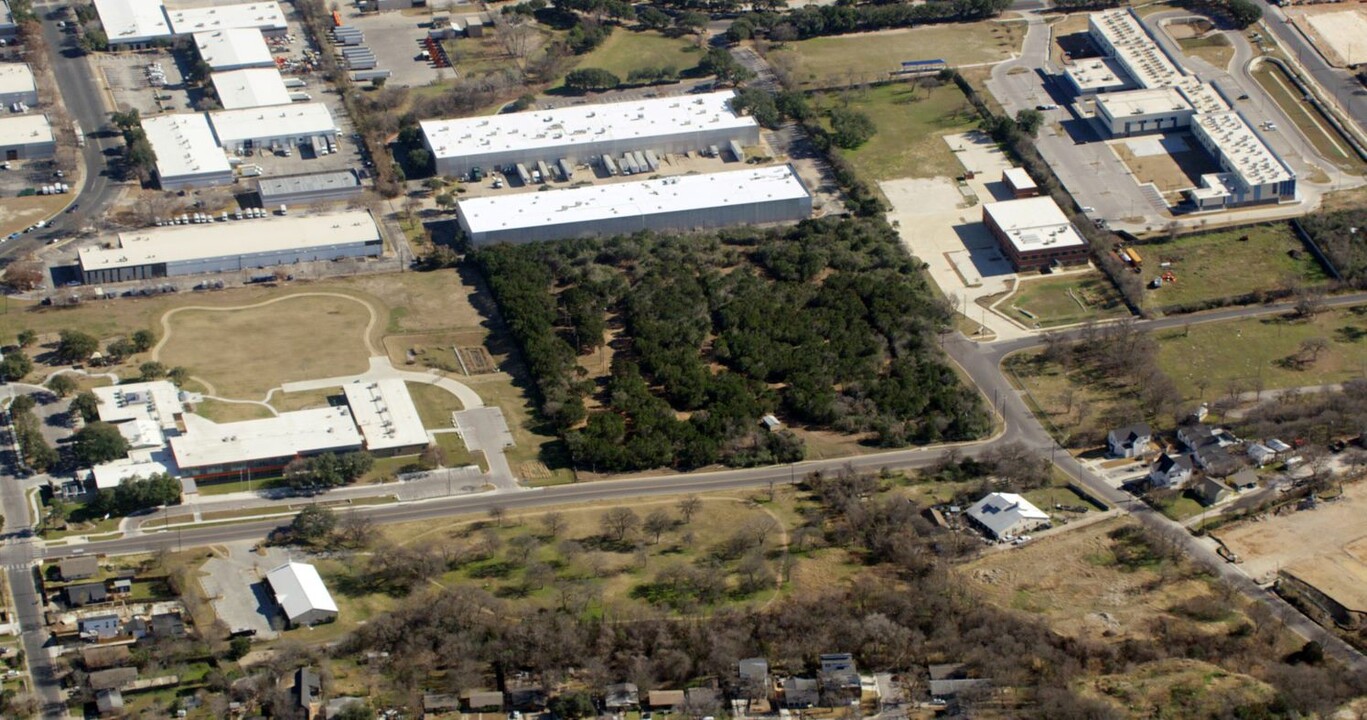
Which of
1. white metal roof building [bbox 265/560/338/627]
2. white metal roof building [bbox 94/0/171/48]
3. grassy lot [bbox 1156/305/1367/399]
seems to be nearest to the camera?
white metal roof building [bbox 265/560/338/627]

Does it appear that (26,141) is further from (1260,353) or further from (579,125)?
(1260,353)

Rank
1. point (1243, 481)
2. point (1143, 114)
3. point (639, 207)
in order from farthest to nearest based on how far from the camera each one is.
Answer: point (1143, 114) < point (639, 207) < point (1243, 481)

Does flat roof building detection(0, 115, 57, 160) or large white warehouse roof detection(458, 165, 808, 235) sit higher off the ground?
flat roof building detection(0, 115, 57, 160)

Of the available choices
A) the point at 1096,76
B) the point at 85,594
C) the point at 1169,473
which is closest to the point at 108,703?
the point at 85,594

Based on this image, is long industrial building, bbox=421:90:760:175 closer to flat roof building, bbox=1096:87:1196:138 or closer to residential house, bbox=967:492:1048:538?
flat roof building, bbox=1096:87:1196:138

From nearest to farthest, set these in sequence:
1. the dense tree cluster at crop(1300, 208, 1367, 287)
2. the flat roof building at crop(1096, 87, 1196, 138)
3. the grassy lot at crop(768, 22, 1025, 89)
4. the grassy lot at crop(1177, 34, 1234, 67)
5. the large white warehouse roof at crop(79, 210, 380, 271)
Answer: the dense tree cluster at crop(1300, 208, 1367, 287) → the large white warehouse roof at crop(79, 210, 380, 271) → the flat roof building at crop(1096, 87, 1196, 138) → the grassy lot at crop(1177, 34, 1234, 67) → the grassy lot at crop(768, 22, 1025, 89)

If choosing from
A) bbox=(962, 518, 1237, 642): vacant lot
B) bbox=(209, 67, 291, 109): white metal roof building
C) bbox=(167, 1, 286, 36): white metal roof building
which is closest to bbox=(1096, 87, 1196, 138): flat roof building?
bbox=(962, 518, 1237, 642): vacant lot

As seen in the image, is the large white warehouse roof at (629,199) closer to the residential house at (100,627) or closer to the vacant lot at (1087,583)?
the vacant lot at (1087,583)

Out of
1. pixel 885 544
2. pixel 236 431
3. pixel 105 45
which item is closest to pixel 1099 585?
pixel 885 544
